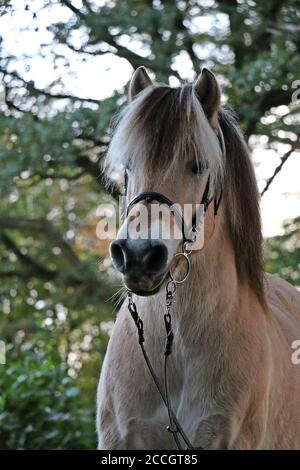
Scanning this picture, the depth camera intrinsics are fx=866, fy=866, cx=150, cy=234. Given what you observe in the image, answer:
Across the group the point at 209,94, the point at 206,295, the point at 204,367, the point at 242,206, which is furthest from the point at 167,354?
the point at 209,94

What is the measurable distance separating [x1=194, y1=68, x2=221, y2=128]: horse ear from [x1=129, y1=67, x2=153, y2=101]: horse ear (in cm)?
32

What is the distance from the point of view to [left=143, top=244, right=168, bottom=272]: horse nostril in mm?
3180

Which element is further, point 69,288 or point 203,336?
point 69,288

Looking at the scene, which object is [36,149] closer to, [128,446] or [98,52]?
[98,52]

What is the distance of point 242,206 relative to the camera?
3.94 m

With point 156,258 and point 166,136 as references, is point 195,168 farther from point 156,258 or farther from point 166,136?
point 156,258

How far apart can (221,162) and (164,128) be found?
32 centimetres

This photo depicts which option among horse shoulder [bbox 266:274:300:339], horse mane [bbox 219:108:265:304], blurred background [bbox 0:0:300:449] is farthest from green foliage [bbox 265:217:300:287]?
horse mane [bbox 219:108:265:304]

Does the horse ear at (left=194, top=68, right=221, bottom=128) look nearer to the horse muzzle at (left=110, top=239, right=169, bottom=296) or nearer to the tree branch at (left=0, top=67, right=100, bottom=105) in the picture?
the horse muzzle at (left=110, top=239, right=169, bottom=296)

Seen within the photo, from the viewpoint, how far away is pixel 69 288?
12977mm

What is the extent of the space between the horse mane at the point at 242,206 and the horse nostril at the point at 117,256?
0.84 metres
